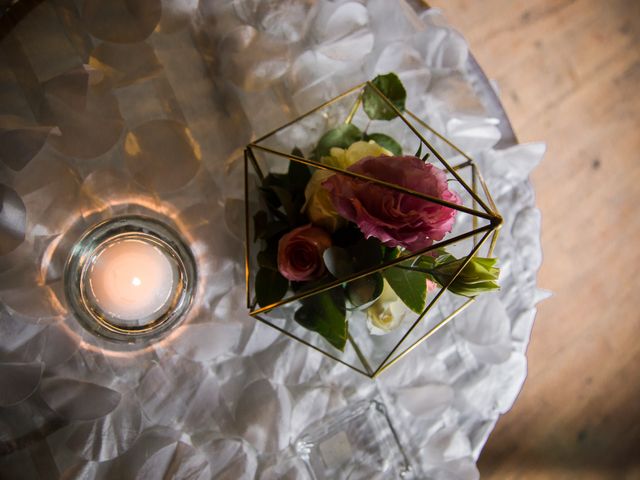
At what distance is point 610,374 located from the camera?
1.08m

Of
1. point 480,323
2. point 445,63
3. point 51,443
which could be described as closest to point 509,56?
point 445,63

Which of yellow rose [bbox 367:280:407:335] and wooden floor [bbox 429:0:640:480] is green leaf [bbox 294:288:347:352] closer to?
yellow rose [bbox 367:280:407:335]

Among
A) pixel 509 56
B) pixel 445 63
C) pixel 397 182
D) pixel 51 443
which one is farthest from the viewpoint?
pixel 509 56

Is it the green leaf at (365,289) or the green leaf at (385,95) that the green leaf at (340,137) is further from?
the green leaf at (365,289)

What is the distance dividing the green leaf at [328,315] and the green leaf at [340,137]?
13 centimetres

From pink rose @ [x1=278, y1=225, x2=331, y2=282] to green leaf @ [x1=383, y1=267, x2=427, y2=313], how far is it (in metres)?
0.05

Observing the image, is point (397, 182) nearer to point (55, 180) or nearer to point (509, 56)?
point (55, 180)

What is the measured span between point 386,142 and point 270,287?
0.57 feet

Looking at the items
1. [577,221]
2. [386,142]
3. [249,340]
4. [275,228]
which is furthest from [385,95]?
[577,221]

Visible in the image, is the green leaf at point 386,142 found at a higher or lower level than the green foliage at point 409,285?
higher

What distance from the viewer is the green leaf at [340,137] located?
0.51 m

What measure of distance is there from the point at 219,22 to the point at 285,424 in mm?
419

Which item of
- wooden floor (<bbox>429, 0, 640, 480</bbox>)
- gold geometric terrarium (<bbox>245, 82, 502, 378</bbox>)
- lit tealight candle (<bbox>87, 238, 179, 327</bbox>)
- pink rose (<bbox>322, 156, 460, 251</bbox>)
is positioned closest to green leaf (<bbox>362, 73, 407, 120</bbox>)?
gold geometric terrarium (<bbox>245, 82, 502, 378</bbox>)

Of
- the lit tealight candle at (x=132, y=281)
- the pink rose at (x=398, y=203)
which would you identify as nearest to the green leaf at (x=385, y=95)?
the pink rose at (x=398, y=203)
